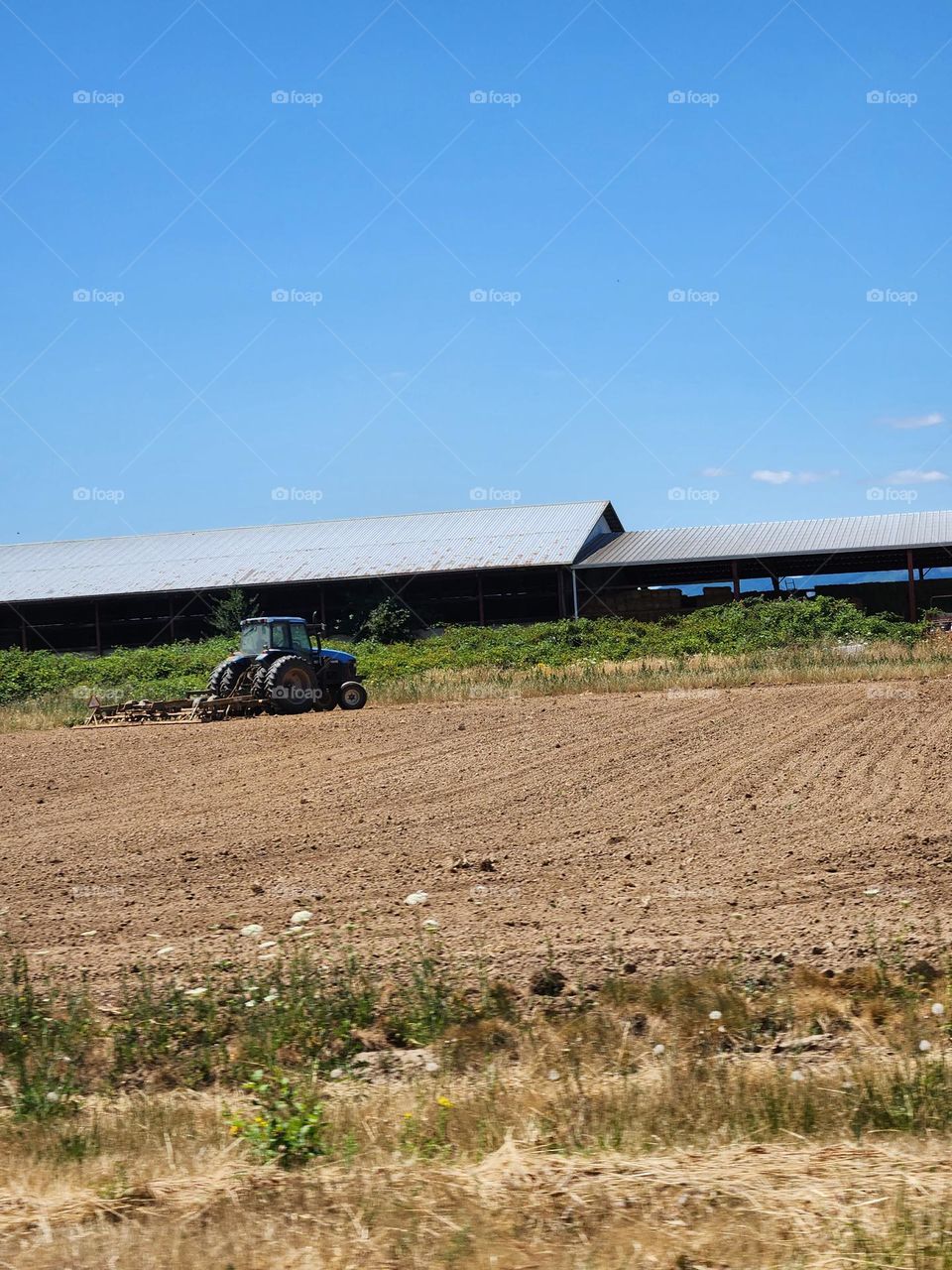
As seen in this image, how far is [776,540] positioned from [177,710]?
24264 millimetres

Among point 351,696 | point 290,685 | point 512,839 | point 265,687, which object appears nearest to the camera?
point 512,839

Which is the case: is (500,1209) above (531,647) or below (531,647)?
below

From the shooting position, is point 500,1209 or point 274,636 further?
point 274,636

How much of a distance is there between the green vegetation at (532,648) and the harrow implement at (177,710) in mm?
6891

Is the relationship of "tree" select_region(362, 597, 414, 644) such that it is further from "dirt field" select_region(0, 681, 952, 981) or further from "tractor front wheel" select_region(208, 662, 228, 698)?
"dirt field" select_region(0, 681, 952, 981)

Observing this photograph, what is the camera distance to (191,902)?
959 centimetres

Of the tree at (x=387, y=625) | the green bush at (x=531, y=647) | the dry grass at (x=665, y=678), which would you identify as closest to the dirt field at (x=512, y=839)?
the dry grass at (x=665, y=678)

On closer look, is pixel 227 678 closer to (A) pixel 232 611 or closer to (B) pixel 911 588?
(A) pixel 232 611

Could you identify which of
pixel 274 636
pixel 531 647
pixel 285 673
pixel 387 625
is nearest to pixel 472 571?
pixel 387 625

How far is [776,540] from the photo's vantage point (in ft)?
137

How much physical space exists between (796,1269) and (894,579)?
131 feet

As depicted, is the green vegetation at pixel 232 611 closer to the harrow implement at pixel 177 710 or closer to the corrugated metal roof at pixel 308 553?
the corrugated metal roof at pixel 308 553

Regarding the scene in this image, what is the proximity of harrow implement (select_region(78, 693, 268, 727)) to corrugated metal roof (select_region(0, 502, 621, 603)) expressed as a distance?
1824 cm

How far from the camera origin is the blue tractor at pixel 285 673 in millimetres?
23422
